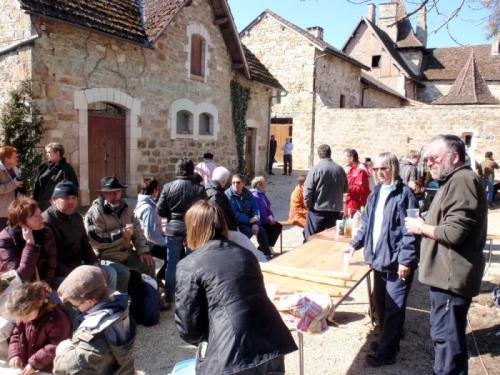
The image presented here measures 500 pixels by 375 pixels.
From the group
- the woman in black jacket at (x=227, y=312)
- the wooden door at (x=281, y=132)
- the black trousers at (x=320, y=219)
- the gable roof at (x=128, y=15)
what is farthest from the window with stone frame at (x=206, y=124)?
the woman in black jacket at (x=227, y=312)

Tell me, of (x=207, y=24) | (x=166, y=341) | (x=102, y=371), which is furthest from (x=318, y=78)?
(x=102, y=371)

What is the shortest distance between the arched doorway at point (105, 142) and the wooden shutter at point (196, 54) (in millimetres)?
3021

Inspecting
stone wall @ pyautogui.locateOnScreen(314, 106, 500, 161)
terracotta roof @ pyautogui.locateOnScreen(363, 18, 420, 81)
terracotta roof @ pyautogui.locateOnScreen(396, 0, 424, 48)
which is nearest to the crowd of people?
Result: stone wall @ pyautogui.locateOnScreen(314, 106, 500, 161)

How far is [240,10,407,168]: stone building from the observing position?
65.8 ft

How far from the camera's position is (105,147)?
9.26 metres

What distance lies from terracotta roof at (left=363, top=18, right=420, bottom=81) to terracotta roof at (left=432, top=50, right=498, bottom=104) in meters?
4.70

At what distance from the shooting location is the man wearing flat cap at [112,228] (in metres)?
3.99

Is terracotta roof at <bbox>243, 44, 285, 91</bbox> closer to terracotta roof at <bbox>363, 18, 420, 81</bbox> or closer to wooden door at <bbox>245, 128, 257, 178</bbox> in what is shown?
wooden door at <bbox>245, 128, 257, 178</bbox>

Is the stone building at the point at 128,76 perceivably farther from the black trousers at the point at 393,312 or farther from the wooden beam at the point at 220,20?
the black trousers at the point at 393,312

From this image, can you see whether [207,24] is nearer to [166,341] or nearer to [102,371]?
[166,341]

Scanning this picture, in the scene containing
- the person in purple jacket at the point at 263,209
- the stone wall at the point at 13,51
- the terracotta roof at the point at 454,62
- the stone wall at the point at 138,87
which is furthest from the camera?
the terracotta roof at the point at 454,62

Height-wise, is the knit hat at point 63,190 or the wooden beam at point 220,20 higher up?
the wooden beam at point 220,20

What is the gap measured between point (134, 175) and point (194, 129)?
2.60 meters

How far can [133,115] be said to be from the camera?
968 centimetres
